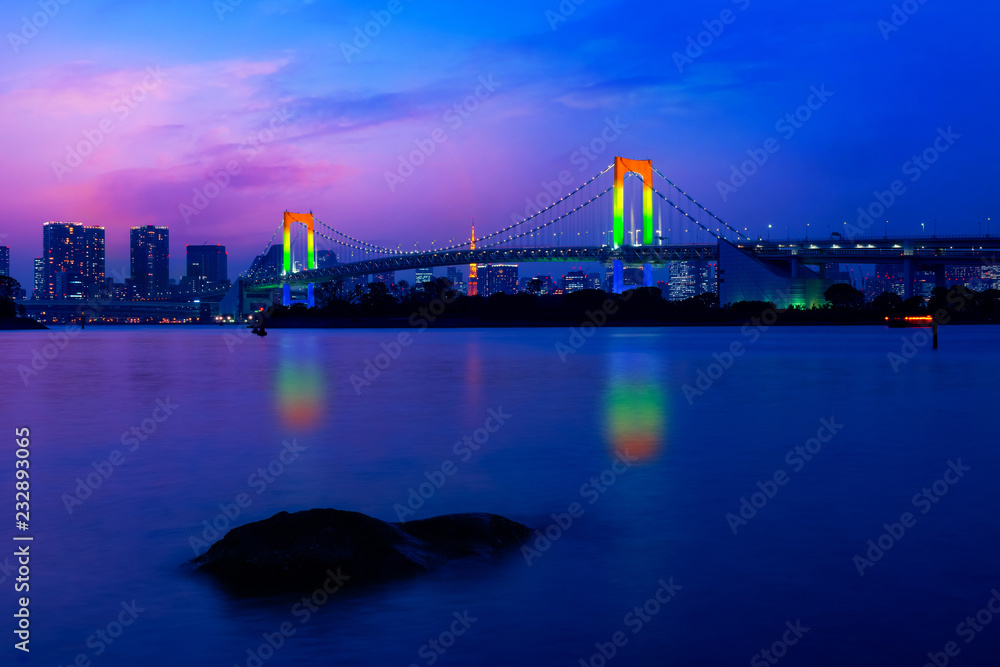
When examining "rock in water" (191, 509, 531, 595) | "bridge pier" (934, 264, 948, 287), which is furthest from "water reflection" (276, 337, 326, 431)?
"bridge pier" (934, 264, 948, 287)

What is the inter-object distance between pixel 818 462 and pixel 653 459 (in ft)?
6.08

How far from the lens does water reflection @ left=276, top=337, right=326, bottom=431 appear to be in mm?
16828

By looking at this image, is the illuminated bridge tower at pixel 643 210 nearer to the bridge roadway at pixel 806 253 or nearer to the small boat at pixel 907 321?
the bridge roadway at pixel 806 253

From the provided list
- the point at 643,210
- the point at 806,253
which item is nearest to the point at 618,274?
the point at 643,210

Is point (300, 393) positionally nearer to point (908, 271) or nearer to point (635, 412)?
point (635, 412)

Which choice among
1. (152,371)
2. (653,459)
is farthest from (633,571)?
(152,371)

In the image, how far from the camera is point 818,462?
37.1 feet

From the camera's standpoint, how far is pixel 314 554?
5.94 meters

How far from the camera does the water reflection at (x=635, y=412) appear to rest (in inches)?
519

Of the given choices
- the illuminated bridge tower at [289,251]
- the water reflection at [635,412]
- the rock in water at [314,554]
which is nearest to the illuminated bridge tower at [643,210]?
the illuminated bridge tower at [289,251]

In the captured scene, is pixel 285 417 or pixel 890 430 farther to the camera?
pixel 285 417

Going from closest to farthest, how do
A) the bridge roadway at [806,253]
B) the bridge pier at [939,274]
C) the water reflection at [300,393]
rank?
the water reflection at [300,393], the bridge roadway at [806,253], the bridge pier at [939,274]

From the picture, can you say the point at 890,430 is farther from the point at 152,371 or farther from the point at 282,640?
the point at 152,371

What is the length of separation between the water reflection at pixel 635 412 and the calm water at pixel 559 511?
0.11 m
